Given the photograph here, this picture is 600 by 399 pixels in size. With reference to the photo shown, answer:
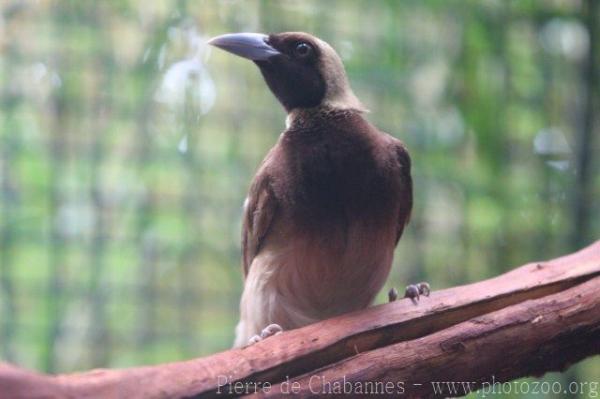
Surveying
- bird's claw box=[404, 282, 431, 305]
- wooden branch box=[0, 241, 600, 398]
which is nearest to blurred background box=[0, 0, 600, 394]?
bird's claw box=[404, 282, 431, 305]

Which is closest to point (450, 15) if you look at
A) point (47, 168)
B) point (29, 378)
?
point (47, 168)

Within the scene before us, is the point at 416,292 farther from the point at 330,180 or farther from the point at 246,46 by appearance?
the point at 246,46

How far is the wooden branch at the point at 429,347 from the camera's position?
5.93 ft

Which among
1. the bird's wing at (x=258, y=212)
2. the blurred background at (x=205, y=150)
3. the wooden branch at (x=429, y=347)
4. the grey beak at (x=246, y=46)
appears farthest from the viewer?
the blurred background at (x=205, y=150)

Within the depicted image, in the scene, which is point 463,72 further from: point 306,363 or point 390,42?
point 306,363

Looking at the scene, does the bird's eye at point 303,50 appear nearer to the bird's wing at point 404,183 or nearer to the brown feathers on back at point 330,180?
the brown feathers on back at point 330,180

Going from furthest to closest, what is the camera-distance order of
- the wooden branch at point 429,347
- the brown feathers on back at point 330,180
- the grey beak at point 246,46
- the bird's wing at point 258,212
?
the grey beak at point 246,46 → the bird's wing at point 258,212 → the brown feathers on back at point 330,180 → the wooden branch at point 429,347

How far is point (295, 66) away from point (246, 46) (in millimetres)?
173

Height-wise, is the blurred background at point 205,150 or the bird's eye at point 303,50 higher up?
the bird's eye at point 303,50

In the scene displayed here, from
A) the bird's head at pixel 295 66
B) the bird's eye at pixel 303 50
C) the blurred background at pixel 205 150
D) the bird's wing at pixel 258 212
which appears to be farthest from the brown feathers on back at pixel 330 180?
the blurred background at pixel 205 150

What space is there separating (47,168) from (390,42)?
1506 mm

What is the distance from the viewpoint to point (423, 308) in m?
2.09

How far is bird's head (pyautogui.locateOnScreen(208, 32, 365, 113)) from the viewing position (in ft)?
8.93

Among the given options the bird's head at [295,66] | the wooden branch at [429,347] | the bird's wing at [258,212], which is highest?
the bird's head at [295,66]
